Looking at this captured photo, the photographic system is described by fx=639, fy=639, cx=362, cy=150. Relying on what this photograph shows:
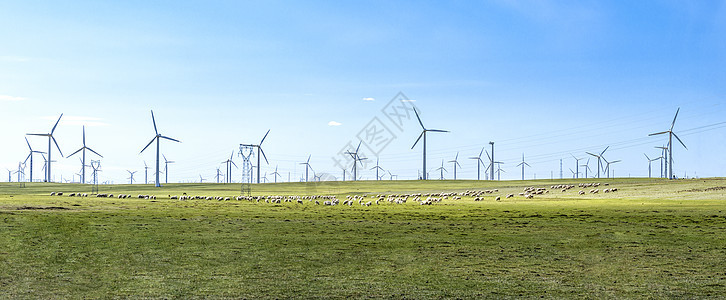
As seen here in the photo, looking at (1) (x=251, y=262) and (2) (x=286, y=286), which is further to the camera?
(1) (x=251, y=262)

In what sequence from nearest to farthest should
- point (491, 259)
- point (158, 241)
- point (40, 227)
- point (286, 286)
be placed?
point (286, 286), point (491, 259), point (158, 241), point (40, 227)

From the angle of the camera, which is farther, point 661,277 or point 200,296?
point 661,277

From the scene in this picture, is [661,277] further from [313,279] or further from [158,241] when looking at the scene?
[158,241]

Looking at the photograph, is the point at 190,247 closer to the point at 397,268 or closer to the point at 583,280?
the point at 397,268

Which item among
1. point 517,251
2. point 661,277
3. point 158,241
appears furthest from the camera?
point 158,241

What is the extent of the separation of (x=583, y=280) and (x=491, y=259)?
11.9ft

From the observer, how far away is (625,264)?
1770cm

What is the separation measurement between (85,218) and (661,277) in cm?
2743

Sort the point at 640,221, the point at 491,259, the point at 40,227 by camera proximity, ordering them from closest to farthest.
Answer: the point at 491,259
the point at 40,227
the point at 640,221

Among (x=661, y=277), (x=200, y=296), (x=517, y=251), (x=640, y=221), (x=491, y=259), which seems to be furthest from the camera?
(x=640, y=221)

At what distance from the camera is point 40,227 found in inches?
1058

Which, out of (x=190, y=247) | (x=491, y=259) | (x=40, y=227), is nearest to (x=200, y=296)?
(x=190, y=247)

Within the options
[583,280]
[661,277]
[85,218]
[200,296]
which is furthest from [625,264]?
[85,218]

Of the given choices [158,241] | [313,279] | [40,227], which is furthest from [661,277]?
[40,227]
